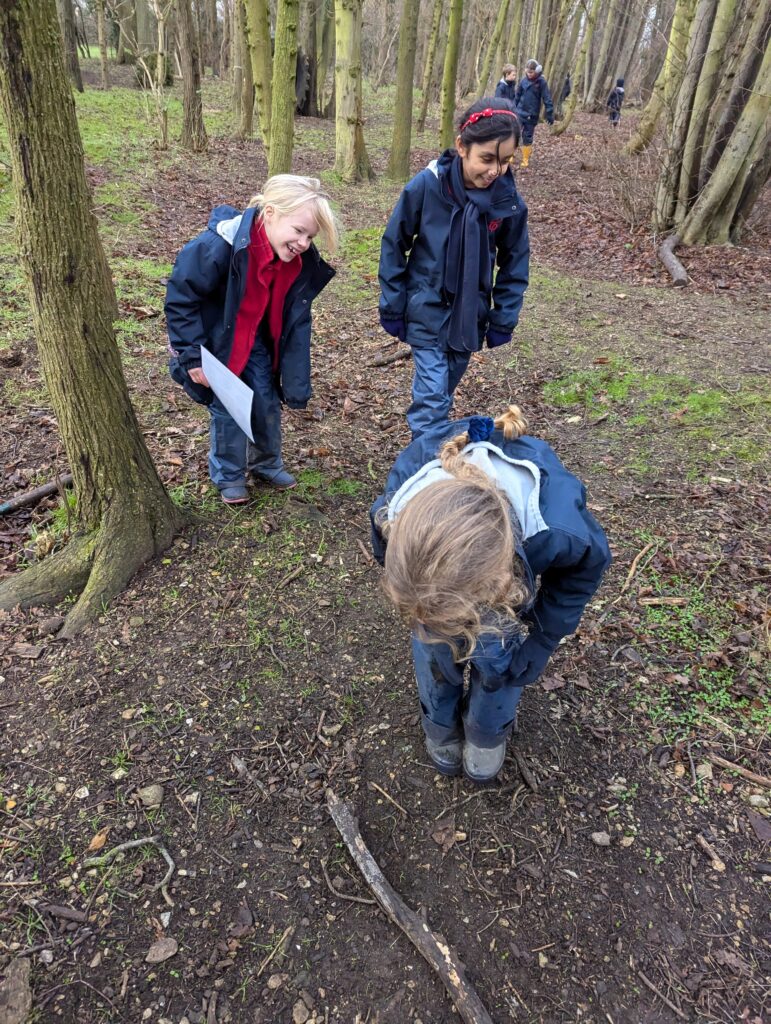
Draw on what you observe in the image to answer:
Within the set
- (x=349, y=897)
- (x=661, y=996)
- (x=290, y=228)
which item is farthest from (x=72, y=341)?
(x=661, y=996)

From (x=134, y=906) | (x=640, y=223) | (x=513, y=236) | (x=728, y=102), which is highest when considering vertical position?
(x=728, y=102)

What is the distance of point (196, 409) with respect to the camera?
453 cm

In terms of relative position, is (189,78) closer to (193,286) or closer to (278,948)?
(193,286)

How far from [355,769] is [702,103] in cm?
912

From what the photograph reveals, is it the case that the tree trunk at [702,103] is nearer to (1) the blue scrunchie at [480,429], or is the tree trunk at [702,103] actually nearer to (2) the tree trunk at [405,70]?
(2) the tree trunk at [405,70]

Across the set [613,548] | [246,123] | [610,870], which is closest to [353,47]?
[246,123]

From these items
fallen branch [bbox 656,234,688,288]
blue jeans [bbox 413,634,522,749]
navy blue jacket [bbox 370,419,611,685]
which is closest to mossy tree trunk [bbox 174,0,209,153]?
fallen branch [bbox 656,234,688,288]

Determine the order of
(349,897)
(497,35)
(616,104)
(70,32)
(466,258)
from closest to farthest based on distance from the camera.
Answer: (349,897)
(466,258)
(70,32)
(497,35)
(616,104)

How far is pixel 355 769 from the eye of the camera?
2428 millimetres

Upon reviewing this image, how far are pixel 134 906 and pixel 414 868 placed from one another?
0.93 metres

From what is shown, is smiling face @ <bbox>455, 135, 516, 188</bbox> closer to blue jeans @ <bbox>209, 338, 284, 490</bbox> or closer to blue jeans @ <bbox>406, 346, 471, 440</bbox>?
blue jeans @ <bbox>406, 346, 471, 440</bbox>

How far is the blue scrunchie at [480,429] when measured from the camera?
6.05 ft

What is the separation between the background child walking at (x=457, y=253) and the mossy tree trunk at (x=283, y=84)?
8.48 feet

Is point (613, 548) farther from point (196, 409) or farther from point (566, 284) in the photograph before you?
point (566, 284)
